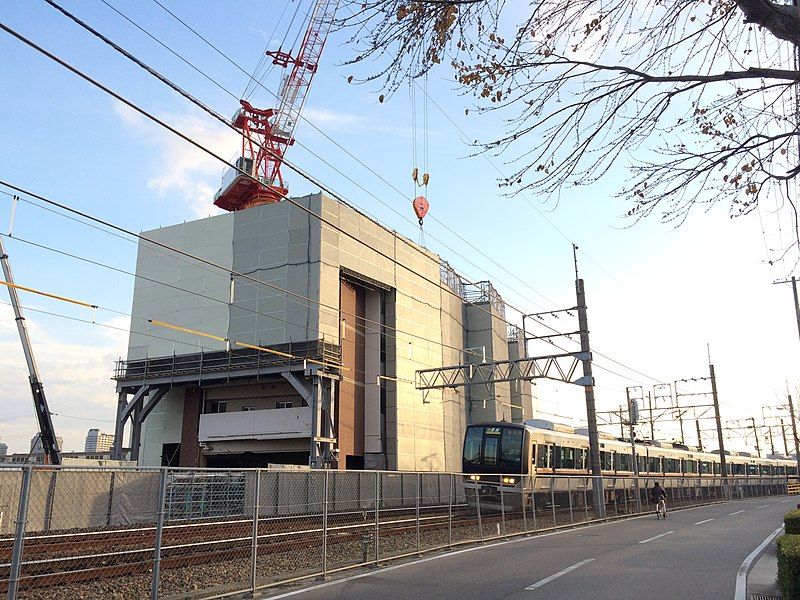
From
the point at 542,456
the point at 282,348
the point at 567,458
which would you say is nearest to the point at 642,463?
the point at 567,458

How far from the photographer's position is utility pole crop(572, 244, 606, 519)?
79.6 ft

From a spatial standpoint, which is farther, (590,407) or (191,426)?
(191,426)

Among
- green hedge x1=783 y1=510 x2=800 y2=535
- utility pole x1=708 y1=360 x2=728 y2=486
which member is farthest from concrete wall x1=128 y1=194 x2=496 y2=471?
green hedge x1=783 y1=510 x2=800 y2=535

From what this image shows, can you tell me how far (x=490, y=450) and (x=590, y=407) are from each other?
4538 mm

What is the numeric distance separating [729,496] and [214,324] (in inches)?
1353

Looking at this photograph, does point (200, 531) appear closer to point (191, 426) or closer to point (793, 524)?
point (793, 524)

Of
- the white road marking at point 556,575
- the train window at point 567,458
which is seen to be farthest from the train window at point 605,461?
the white road marking at point 556,575

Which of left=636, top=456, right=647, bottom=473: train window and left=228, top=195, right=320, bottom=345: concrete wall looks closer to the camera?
left=636, top=456, right=647, bottom=473: train window

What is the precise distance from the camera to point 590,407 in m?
26.5

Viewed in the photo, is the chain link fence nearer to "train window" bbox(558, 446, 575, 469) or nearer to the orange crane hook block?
"train window" bbox(558, 446, 575, 469)

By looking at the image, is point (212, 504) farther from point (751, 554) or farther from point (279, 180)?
point (279, 180)

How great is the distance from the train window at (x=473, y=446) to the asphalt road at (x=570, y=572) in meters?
10.6

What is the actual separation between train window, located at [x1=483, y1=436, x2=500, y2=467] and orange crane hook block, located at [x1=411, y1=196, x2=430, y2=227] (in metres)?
24.3

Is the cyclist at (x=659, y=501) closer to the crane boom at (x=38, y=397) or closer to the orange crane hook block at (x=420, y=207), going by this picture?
the crane boom at (x=38, y=397)
